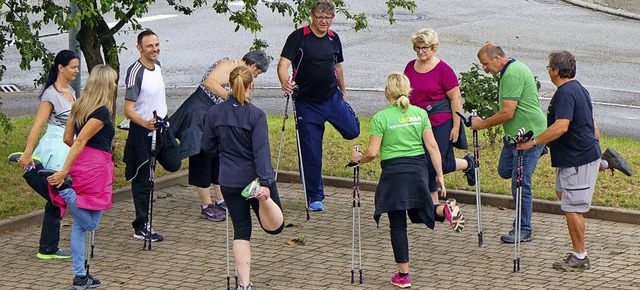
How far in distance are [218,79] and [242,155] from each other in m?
2.46

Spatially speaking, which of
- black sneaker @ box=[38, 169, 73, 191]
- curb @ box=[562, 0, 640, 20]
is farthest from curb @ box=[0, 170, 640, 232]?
curb @ box=[562, 0, 640, 20]

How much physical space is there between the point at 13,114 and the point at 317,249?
8510mm

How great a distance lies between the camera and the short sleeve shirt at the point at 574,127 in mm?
10758

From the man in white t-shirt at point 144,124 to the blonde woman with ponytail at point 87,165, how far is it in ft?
4.23

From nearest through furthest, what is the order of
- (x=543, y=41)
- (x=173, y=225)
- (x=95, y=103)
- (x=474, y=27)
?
(x=95, y=103) → (x=173, y=225) → (x=543, y=41) → (x=474, y=27)

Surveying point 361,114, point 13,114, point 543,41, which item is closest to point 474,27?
point 543,41

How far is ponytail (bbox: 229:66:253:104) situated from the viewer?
984 centimetres

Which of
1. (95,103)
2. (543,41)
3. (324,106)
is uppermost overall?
(95,103)

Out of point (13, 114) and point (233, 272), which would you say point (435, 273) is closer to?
point (233, 272)

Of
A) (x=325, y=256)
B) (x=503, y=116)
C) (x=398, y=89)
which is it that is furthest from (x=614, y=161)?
(x=325, y=256)

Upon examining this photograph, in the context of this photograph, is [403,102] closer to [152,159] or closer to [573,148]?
[573,148]

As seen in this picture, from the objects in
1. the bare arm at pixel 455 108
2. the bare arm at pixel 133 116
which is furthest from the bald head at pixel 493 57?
the bare arm at pixel 133 116

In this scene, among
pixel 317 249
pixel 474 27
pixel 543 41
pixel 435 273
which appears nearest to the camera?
pixel 435 273

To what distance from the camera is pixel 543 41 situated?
24531mm
